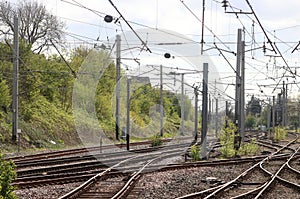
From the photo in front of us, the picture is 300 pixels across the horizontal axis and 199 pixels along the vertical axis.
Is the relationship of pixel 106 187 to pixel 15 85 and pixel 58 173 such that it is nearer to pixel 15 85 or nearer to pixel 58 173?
pixel 58 173

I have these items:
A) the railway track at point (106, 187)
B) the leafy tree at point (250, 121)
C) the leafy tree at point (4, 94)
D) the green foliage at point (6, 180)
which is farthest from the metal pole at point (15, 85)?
the leafy tree at point (250, 121)

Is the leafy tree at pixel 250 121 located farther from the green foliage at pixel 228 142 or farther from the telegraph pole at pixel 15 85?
the telegraph pole at pixel 15 85

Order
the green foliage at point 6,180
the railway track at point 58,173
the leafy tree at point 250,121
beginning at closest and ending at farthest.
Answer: the green foliage at point 6,180, the railway track at point 58,173, the leafy tree at point 250,121


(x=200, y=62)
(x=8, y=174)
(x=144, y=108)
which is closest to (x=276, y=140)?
(x=144, y=108)

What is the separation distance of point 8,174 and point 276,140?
43400 millimetres

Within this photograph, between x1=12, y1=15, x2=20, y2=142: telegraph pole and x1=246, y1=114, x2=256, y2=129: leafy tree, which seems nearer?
x1=12, y1=15, x2=20, y2=142: telegraph pole

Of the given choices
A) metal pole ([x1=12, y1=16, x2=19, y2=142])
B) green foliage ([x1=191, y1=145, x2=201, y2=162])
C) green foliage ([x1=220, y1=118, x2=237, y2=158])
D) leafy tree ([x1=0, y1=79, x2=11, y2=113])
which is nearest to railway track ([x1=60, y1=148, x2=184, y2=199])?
green foliage ([x1=191, y1=145, x2=201, y2=162])

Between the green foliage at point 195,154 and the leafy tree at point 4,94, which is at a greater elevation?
the leafy tree at point 4,94

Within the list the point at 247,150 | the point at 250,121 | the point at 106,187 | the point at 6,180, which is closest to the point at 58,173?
the point at 106,187

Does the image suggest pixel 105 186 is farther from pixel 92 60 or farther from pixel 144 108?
pixel 144 108

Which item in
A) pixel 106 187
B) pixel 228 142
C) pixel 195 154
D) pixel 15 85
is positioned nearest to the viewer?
pixel 106 187

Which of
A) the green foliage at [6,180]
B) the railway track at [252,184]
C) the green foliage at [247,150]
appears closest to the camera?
the green foliage at [6,180]

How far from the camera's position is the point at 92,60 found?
4188 centimetres

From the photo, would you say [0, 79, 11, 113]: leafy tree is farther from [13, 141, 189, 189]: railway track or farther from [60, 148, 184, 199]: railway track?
[60, 148, 184, 199]: railway track
